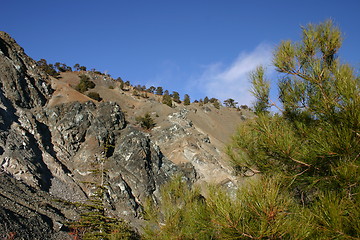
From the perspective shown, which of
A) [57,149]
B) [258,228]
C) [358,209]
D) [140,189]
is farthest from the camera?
[57,149]

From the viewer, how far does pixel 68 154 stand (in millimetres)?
26266

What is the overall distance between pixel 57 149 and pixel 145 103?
2338cm

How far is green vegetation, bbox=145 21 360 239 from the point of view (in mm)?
2920

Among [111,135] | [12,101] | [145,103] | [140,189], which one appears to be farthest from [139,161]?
[145,103]

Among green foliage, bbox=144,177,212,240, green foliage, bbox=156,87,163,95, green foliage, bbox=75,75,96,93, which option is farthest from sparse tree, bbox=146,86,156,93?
green foliage, bbox=144,177,212,240

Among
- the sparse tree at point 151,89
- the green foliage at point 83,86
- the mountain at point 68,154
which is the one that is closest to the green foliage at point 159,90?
the sparse tree at point 151,89

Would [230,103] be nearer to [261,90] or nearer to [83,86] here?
[83,86]

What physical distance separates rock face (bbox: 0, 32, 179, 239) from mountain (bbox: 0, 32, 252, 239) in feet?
0.20

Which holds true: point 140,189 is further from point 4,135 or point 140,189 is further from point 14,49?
point 14,49

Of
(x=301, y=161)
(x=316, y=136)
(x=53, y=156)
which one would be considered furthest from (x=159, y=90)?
(x=316, y=136)

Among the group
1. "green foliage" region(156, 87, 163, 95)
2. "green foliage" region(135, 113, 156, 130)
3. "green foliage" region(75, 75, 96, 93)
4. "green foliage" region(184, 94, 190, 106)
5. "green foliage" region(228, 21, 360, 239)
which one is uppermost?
"green foliage" region(156, 87, 163, 95)

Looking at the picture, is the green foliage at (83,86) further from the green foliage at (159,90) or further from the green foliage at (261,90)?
the green foliage at (261,90)

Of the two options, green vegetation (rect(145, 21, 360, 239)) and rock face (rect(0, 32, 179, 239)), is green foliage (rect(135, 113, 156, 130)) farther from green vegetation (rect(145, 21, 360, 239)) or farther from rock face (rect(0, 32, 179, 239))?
green vegetation (rect(145, 21, 360, 239))

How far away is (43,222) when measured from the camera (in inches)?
562
